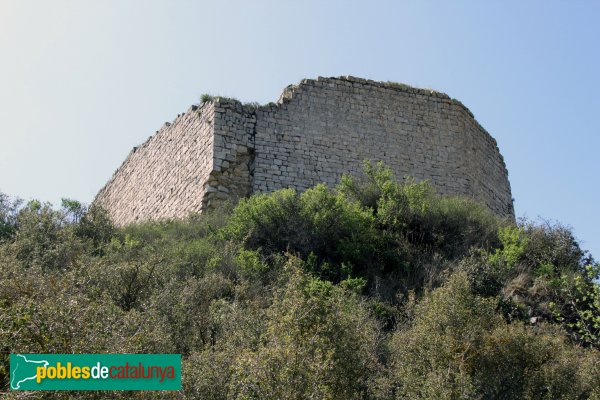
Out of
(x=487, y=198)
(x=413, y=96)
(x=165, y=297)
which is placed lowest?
(x=165, y=297)

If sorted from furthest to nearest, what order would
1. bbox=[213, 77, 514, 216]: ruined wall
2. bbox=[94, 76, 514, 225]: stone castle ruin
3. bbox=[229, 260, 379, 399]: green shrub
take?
bbox=[213, 77, 514, 216]: ruined wall < bbox=[94, 76, 514, 225]: stone castle ruin < bbox=[229, 260, 379, 399]: green shrub

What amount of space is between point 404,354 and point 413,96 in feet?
30.4

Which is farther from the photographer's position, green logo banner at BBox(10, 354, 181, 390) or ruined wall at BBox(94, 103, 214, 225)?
ruined wall at BBox(94, 103, 214, 225)

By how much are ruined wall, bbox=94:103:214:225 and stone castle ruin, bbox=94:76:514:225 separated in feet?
0.08

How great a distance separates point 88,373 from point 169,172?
10304 mm

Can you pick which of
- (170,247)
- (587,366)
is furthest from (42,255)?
(587,366)

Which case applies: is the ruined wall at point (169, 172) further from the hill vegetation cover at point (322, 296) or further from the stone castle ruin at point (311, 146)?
the hill vegetation cover at point (322, 296)

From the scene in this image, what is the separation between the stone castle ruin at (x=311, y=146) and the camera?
14.7 metres

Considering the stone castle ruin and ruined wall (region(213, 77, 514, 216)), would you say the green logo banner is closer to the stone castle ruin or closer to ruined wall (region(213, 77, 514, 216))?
the stone castle ruin

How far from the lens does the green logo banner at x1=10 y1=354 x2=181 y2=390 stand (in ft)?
18.9

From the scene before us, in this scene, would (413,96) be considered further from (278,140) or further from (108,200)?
(108,200)

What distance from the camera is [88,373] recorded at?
5906 mm

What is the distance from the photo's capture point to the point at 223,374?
6.67 m

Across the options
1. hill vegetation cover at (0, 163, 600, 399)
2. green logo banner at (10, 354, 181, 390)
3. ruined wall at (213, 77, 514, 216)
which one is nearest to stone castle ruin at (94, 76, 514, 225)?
ruined wall at (213, 77, 514, 216)
